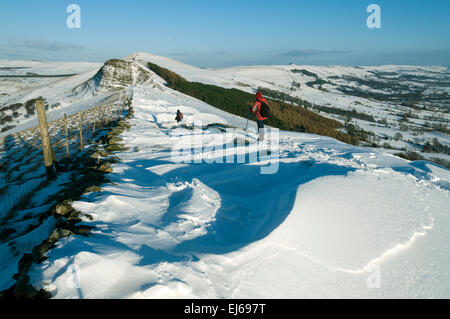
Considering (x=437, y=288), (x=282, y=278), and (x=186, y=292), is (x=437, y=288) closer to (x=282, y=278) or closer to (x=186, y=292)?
(x=282, y=278)

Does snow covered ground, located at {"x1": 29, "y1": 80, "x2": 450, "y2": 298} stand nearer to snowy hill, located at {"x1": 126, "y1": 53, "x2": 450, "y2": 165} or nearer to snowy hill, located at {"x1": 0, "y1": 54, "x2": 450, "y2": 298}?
snowy hill, located at {"x1": 0, "y1": 54, "x2": 450, "y2": 298}

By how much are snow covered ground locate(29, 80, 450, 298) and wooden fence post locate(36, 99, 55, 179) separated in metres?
2.24

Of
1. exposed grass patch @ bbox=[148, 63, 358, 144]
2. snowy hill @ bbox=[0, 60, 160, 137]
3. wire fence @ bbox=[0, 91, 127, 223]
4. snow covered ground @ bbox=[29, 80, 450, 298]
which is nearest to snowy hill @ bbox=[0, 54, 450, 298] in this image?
snow covered ground @ bbox=[29, 80, 450, 298]

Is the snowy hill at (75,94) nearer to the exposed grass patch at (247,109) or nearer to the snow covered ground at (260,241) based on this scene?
the exposed grass patch at (247,109)

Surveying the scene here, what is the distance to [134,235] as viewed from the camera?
138 inches

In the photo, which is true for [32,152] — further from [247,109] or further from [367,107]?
[367,107]

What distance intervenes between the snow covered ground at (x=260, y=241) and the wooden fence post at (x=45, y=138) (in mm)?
2239

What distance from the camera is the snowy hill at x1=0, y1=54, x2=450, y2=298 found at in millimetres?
2596

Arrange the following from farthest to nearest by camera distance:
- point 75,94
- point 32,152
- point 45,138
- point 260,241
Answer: point 75,94 < point 32,152 < point 45,138 < point 260,241

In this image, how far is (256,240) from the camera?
3490mm

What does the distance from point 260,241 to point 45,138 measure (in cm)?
648

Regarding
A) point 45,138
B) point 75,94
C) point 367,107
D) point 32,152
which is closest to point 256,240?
point 45,138

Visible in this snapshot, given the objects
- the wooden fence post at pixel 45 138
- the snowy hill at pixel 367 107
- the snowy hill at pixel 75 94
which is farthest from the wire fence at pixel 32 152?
the snowy hill at pixel 367 107

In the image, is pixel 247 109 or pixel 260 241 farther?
pixel 247 109
